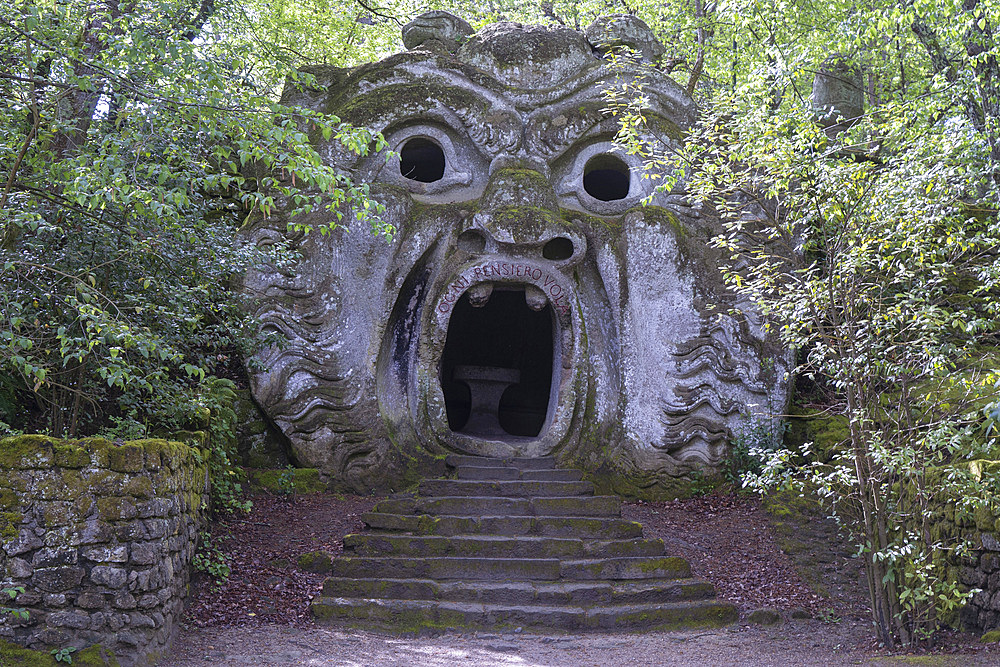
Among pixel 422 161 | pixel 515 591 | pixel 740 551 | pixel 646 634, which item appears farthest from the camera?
pixel 422 161

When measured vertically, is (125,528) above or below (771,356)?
below

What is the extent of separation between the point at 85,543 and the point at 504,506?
359 centimetres

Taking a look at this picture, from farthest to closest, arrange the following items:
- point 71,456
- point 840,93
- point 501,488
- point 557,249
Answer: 1. point 840,93
2. point 557,249
3. point 501,488
4. point 71,456

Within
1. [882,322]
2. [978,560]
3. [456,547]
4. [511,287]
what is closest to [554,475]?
[456,547]

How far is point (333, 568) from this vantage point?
6363 millimetres

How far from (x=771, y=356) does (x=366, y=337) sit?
4116mm

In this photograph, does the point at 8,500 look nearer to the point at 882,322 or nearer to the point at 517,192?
the point at 882,322

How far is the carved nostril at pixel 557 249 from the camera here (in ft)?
28.7

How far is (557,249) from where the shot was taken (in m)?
8.82

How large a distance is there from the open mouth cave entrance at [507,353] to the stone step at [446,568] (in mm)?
5162

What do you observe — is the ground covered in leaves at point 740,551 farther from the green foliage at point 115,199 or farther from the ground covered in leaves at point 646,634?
the green foliage at point 115,199

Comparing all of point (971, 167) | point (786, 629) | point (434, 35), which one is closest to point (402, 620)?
point (786, 629)

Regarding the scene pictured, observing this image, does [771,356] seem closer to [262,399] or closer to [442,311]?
[442,311]

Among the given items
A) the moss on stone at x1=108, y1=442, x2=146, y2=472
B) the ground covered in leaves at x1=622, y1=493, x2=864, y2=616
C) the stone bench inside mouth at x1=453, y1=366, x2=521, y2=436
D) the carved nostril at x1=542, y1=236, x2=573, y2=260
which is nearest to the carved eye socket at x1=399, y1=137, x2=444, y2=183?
the carved nostril at x1=542, y1=236, x2=573, y2=260
